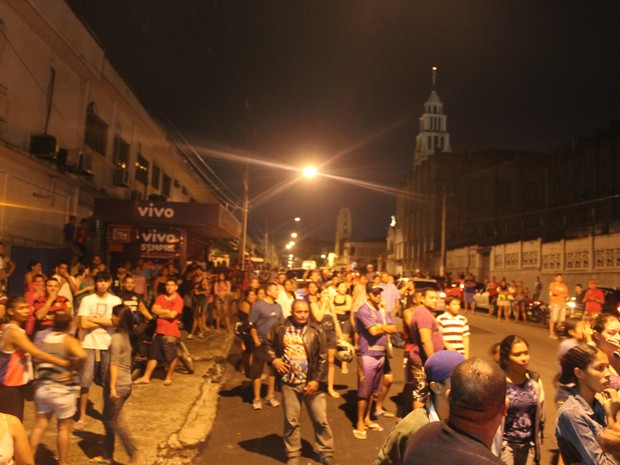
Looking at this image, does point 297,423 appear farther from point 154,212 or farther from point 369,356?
point 154,212

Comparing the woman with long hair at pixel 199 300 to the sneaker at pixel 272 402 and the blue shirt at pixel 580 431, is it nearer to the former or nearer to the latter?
the sneaker at pixel 272 402

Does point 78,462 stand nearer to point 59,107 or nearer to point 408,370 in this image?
point 408,370

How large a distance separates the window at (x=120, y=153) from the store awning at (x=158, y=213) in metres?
2.93

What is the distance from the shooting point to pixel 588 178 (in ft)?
127

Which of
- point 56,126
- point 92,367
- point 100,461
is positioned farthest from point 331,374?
point 56,126

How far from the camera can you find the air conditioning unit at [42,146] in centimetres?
1344

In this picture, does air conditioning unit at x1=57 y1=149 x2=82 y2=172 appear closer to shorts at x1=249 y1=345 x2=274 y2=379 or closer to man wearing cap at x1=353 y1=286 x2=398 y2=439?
shorts at x1=249 y1=345 x2=274 y2=379

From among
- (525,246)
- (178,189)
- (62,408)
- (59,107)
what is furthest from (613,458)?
(525,246)

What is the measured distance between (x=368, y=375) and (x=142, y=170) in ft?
62.9

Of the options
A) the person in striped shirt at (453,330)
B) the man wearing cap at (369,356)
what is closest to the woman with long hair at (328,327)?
the man wearing cap at (369,356)

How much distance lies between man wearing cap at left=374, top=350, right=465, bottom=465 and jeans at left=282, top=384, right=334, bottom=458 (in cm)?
286

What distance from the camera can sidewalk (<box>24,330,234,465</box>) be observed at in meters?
6.10

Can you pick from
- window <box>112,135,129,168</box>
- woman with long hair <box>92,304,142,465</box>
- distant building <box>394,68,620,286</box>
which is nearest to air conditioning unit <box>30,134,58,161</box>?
window <box>112,135,129,168</box>

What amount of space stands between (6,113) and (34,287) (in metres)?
5.70
